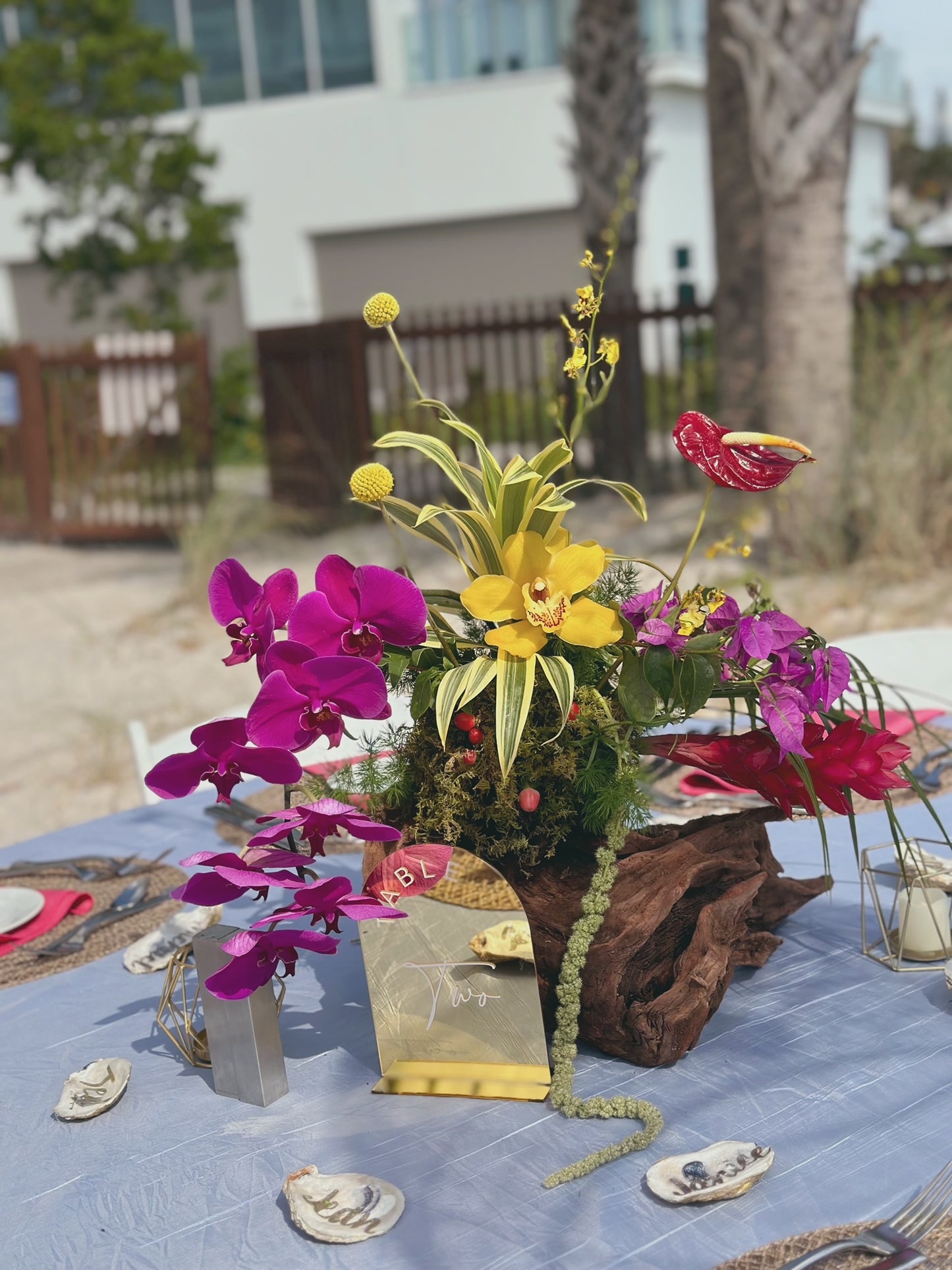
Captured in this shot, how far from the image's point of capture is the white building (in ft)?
55.6

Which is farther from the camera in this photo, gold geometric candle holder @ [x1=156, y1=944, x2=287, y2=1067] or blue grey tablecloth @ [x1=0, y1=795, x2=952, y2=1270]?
gold geometric candle holder @ [x1=156, y1=944, x2=287, y2=1067]

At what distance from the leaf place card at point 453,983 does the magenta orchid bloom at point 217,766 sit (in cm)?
14

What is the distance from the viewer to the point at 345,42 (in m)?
17.7

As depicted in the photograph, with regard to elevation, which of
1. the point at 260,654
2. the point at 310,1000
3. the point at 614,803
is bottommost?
the point at 310,1000

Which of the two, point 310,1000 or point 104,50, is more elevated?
point 104,50

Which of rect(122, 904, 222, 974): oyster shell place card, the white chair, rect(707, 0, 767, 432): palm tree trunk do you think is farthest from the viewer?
rect(707, 0, 767, 432): palm tree trunk

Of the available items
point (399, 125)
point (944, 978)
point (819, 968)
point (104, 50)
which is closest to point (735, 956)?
point (819, 968)

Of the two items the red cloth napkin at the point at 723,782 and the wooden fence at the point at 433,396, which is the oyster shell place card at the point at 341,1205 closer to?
the red cloth napkin at the point at 723,782

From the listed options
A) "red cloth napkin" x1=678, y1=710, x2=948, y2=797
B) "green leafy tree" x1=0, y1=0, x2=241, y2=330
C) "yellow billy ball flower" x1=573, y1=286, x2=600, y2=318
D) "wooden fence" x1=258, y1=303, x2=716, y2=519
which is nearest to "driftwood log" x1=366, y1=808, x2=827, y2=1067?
"yellow billy ball flower" x1=573, y1=286, x2=600, y2=318

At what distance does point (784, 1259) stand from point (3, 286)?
20.6m

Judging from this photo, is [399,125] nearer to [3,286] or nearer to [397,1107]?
[3,286]

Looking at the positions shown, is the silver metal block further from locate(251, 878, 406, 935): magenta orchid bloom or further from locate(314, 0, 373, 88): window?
locate(314, 0, 373, 88): window

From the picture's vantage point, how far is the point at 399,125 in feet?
57.2

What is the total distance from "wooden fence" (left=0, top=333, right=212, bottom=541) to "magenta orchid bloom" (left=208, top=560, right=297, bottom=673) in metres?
8.81
